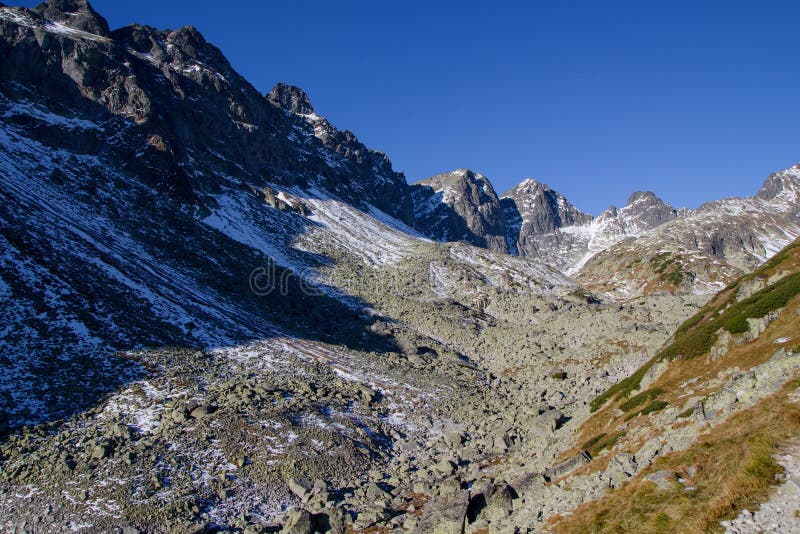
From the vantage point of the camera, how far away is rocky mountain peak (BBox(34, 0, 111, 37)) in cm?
→ 13250

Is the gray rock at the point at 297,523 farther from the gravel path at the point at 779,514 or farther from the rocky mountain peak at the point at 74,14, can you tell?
the rocky mountain peak at the point at 74,14

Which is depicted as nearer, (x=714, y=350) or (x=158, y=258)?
(x=714, y=350)

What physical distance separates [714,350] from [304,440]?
92.1 feet

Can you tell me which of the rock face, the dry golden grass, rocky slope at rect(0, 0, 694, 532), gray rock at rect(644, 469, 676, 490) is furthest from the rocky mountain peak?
gray rock at rect(644, 469, 676, 490)

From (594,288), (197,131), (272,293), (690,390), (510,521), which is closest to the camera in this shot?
(510,521)

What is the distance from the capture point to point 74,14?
442ft

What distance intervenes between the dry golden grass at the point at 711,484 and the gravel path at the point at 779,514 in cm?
28

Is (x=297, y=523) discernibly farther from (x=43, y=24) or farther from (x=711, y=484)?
(x=43, y=24)

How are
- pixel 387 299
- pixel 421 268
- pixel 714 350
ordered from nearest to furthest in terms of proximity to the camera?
pixel 714 350, pixel 387 299, pixel 421 268

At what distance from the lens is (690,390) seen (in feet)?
91.7

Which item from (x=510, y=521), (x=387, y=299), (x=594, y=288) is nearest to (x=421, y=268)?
(x=387, y=299)

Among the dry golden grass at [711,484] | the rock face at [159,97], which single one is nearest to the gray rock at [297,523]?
the dry golden grass at [711,484]

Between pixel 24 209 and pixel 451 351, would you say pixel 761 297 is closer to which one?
pixel 451 351

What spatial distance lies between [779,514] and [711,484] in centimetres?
278
